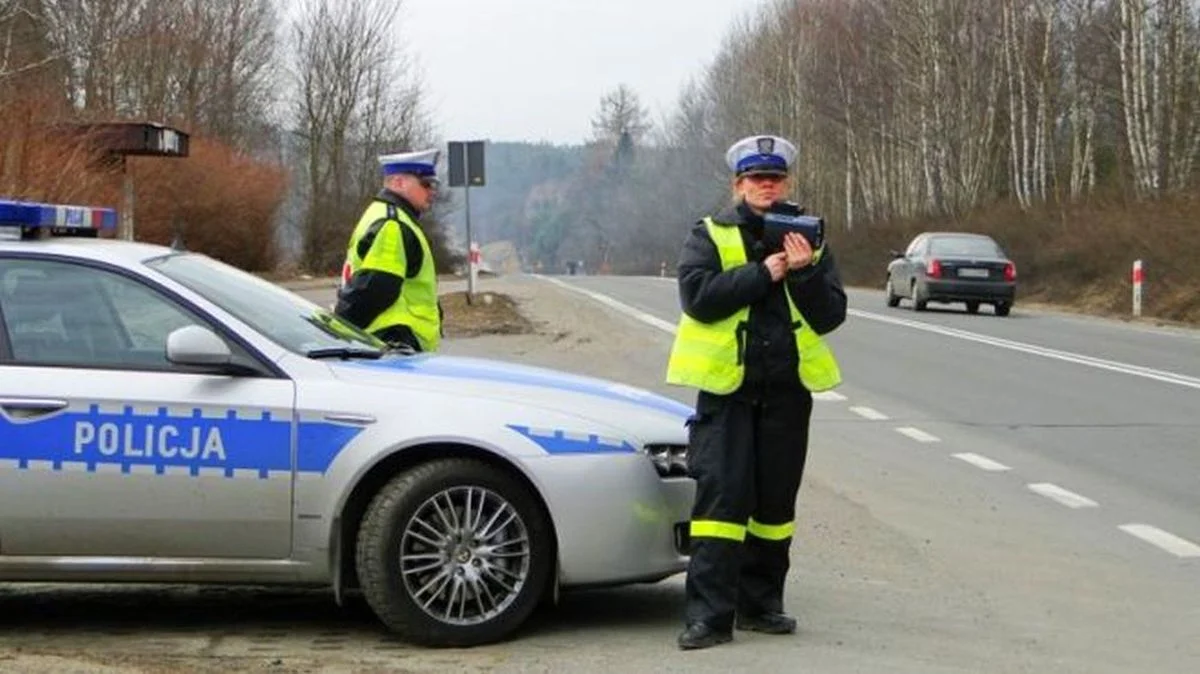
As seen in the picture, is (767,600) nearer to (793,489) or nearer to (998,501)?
(793,489)

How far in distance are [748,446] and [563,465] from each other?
67 centimetres

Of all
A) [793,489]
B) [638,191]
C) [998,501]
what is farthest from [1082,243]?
[638,191]

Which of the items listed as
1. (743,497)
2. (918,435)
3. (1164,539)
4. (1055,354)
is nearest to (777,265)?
(743,497)

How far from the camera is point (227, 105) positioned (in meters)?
54.0

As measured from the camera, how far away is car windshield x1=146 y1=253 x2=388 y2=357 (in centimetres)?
589

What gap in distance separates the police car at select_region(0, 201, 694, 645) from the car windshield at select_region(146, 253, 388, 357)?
0.13 m

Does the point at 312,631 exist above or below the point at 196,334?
below

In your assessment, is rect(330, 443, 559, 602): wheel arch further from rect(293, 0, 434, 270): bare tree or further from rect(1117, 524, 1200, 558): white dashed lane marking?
rect(293, 0, 434, 270): bare tree

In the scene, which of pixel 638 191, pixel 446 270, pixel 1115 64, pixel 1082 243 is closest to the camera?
pixel 1082 243

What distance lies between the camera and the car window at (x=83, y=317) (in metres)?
5.66

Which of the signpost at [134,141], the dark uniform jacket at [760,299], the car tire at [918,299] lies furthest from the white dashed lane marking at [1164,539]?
the car tire at [918,299]

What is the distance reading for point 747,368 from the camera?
5.66 meters

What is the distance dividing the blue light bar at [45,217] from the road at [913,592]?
1517mm

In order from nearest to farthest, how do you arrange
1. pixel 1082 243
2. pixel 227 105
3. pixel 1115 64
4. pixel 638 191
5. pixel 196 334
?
1. pixel 196 334
2. pixel 1082 243
3. pixel 1115 64
4. pixel 227 105
5. pixel 638 191
